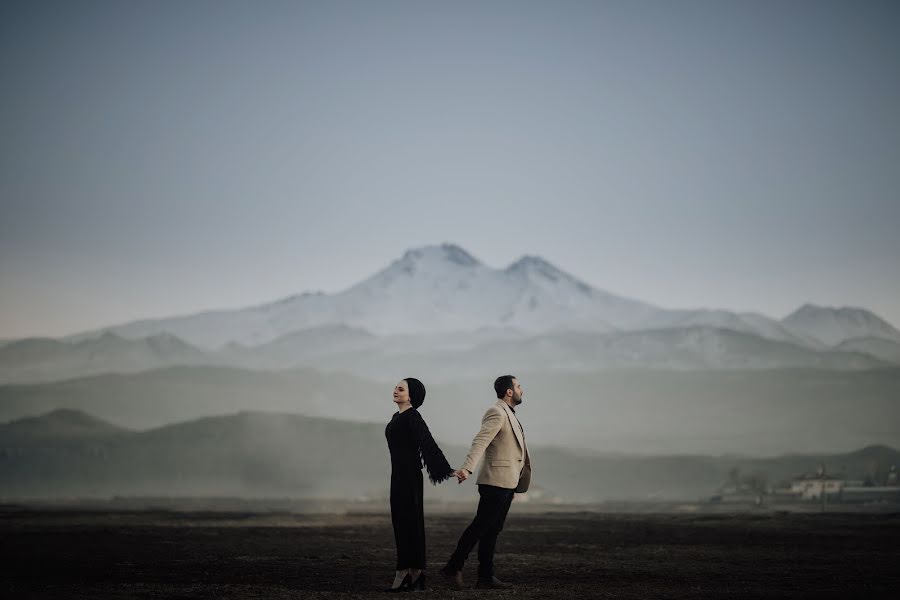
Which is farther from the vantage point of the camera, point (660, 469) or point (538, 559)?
point (660, 469)

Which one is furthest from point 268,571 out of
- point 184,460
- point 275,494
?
point 184,460

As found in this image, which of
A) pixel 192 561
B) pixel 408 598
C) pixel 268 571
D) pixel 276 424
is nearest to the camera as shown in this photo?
pixel 408 598

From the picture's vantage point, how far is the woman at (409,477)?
43.0ft

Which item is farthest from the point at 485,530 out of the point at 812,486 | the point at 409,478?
the point at 812,486

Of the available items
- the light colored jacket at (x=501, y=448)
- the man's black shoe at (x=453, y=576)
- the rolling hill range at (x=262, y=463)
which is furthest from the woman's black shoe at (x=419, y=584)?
the rolling hill range at (x=262, y=463)

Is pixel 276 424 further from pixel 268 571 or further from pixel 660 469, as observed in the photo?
pixel 268 571

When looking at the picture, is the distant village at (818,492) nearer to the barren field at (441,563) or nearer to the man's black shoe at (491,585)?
the barren field at (441,563)

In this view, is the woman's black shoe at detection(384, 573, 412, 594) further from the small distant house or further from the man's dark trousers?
the small distant house

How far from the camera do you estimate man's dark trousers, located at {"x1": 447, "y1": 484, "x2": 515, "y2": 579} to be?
13398 mm

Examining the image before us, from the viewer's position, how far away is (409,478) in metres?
13.3

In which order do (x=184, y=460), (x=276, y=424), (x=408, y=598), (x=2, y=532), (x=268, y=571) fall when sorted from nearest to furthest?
(x=408, y=598) → (x=268, y=571) → (x=2, y=532) → (x=184, y=460) → (x=276, y=424)

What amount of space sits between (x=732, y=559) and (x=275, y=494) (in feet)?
442

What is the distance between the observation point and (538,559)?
18.9 metres

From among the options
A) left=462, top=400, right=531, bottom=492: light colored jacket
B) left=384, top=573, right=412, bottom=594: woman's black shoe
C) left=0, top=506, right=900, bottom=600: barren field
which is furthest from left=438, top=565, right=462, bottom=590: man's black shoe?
left=462, top=400, right=531, bottom=492: light colored jacket
